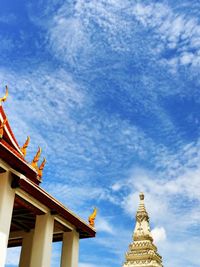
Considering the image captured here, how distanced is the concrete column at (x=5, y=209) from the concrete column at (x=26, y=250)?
521 cm

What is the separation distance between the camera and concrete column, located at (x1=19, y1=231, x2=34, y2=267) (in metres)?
17.6

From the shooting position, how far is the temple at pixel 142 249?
160ft

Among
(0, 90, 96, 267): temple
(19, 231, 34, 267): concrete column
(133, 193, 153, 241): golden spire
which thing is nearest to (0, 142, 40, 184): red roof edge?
(0, 90, 96, 267): temple

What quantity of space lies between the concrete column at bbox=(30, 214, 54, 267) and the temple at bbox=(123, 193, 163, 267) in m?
36.1

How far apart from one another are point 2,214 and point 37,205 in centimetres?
267

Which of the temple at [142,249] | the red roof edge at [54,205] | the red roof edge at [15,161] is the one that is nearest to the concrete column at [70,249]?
the red roof edge at [54,205]

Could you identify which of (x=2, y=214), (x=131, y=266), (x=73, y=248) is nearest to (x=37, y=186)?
(x=2, y=214)

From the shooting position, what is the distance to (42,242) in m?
15.0

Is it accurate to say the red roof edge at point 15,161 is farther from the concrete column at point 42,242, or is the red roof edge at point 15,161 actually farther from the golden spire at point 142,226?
the golden spire at point 142,226

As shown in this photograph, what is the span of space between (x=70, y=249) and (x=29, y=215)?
8.30 feet

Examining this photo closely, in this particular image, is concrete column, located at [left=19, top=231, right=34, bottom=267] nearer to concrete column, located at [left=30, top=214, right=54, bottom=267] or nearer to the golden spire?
concrete column, located at [left=30, top=214, right=54, bottom=267]

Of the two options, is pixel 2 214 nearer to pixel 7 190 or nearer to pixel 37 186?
pixel 7 190

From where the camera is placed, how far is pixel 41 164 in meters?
17.0

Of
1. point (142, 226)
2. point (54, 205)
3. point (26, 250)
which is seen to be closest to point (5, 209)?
point (54, 205)
